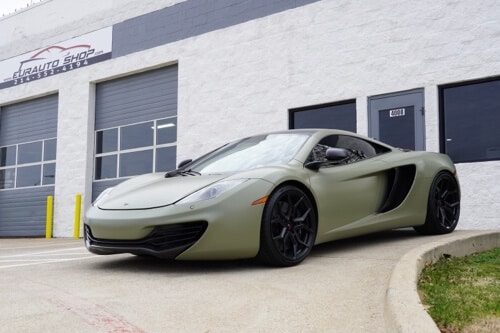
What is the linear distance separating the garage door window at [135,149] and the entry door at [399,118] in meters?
5.27

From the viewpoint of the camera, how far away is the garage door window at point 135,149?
13070 mm

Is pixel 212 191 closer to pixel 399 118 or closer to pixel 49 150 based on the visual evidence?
pixel 399 118

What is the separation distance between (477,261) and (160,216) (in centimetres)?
278

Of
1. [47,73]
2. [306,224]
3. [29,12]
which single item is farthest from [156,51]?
[306,224]

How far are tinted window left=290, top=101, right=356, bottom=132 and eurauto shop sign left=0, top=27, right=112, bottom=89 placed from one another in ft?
21.1

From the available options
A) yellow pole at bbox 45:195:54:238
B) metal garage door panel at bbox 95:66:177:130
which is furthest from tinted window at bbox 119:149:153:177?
yellow pole at bbox 45:195:54:238

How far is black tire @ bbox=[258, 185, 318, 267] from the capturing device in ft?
13.5

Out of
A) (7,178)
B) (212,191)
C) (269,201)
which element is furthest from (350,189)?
(7,178)

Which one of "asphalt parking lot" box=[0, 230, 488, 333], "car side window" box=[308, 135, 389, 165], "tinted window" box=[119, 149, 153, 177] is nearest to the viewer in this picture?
"asphalt parking lot" box=[0, 230, 488, 333]

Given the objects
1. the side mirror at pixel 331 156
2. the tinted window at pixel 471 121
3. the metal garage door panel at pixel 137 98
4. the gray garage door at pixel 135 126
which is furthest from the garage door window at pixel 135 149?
the side mirror at pixel 331 156

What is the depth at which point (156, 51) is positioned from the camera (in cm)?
1335

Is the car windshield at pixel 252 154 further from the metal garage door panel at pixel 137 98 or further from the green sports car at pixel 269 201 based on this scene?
the metal garage door panel at pixel 137 98

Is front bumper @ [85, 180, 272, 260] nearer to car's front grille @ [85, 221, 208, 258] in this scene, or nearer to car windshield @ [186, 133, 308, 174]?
car's front grille @ [85, 221, 208, 258]

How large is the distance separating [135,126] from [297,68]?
513 centimetres
